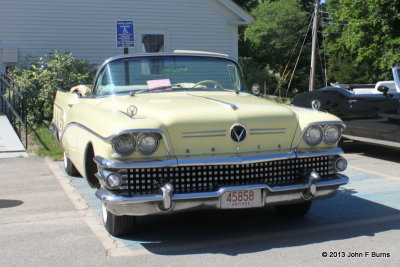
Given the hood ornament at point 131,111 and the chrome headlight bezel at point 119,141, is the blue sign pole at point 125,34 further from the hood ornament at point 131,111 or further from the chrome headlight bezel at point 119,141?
the chrome headlight bezel at point 119,141

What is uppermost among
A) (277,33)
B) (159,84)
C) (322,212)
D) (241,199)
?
(277,33)

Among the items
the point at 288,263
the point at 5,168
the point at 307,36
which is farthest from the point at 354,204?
the point at 307,36

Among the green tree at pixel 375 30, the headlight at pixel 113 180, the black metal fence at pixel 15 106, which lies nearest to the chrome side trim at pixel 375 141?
the headlight at pixel 113 180

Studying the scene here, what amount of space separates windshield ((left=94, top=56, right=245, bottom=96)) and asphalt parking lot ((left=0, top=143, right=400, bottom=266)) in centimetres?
144

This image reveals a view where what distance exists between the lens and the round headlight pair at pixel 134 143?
4.21 m

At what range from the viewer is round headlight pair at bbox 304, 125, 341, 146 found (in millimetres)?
4785

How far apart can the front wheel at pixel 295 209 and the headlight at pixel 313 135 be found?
2.86ft

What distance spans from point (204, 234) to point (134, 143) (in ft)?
4.21

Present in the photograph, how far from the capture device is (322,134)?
15.8ft

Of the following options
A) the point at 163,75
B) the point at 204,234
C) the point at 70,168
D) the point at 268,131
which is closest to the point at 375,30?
the point at 70,168

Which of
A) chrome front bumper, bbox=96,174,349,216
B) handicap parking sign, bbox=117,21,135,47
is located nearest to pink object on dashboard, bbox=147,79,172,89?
chrome front bumper, bbox=96,174,349,216

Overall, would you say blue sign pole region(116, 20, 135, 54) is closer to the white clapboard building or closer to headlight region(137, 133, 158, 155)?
the white clapboard building

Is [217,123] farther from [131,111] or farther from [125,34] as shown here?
[125,34]

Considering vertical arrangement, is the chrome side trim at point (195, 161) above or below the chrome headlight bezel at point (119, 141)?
below
